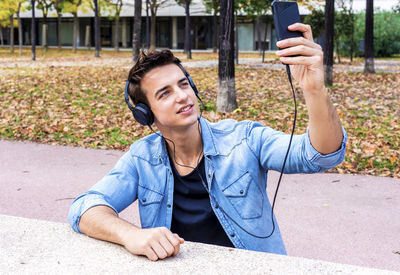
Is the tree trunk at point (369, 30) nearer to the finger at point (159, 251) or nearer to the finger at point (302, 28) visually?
the finger at point (302, 28)

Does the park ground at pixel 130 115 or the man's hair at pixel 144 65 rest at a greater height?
the man's hair at pixel 144 65

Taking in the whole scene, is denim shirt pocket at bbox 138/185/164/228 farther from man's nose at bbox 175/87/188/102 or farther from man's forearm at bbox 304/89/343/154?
man's forearm at bbox 304/89/343/154

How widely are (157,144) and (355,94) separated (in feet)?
37.7

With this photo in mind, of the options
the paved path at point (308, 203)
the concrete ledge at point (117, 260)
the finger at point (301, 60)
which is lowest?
the paved path at point (308, 203)

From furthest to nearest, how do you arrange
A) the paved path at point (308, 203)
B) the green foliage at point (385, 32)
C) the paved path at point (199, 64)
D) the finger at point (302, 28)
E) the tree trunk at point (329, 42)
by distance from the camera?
the green foliage at point (385, 32) → the paved path at point (199, 64) → the tree trunk at point (329, 42) → the paved path at point (308, 203) → the finger at point (302, 28)

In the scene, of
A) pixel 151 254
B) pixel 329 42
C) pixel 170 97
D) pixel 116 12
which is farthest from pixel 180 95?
pixel 116 12

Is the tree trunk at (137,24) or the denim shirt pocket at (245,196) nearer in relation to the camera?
the denim shirt pocket at (245,196)

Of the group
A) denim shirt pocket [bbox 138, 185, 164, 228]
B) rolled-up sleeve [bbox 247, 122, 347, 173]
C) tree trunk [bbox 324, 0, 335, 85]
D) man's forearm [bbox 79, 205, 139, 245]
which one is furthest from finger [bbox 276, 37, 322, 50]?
tree trunk [bbox 324, 0, 335, 85]

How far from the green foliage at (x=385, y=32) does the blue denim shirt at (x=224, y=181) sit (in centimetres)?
3155

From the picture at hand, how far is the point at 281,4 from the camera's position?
1711mm

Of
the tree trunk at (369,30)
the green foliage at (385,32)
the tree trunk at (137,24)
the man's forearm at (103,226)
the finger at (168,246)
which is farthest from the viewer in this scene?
the green foliage at (385,32)

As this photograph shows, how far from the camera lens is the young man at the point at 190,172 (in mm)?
2281

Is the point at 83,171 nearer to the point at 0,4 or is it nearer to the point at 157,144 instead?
the point at 157,144

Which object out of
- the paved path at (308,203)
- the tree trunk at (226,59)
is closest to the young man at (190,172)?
the paved path at (308,203)
